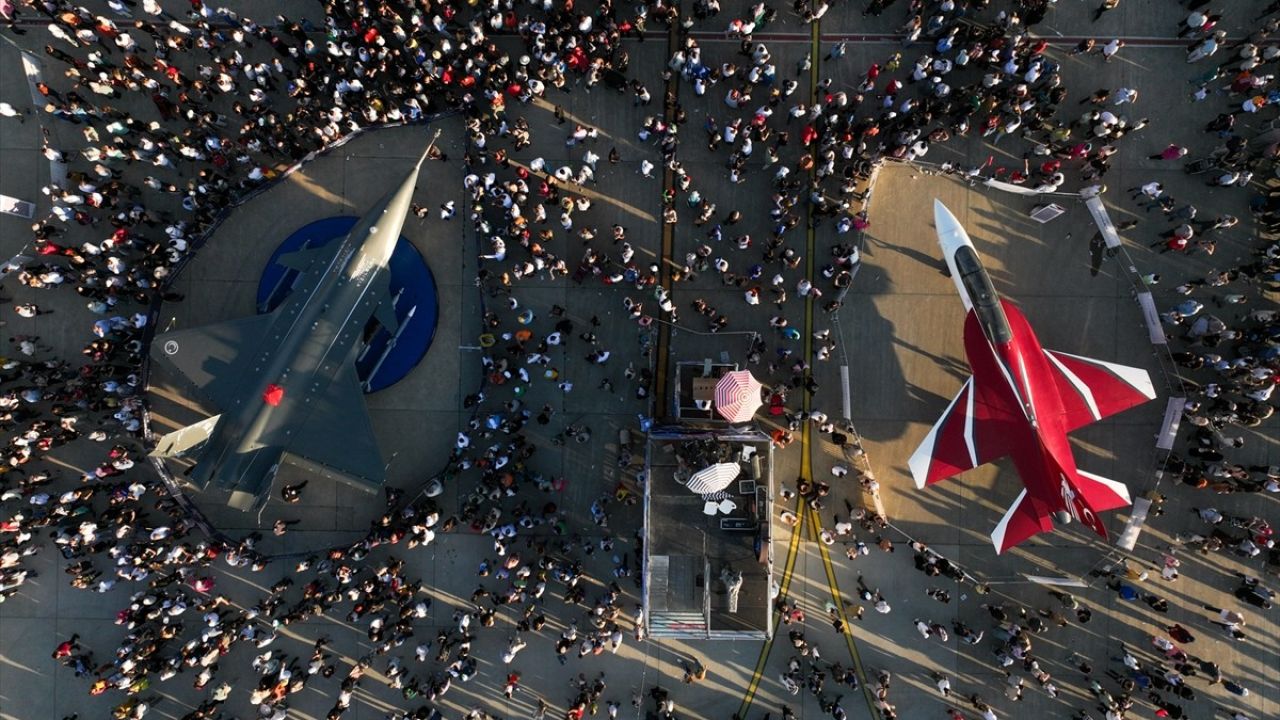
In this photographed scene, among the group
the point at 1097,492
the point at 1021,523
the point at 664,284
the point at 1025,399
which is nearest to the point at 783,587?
the point at 1021,523

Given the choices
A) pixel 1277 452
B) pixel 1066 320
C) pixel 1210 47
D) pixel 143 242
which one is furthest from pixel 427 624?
pixel 1210 47

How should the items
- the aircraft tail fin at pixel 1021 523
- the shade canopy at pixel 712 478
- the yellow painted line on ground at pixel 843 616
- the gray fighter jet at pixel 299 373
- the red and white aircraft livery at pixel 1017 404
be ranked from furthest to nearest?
the yellow painted line on ground at pixel 843 616 < the aircraft tail fin at pixel 1021 523 < the gray fighter jet at pixel 299 373 < the red and white aircraft livery at pixel 1017 404 < the shade canopy at pixel 712 478

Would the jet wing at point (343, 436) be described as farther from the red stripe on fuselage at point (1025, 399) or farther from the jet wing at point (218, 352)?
the red stripe on fuselage at point (1025, 399)

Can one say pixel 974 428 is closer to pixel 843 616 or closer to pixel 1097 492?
pixel 1097 492

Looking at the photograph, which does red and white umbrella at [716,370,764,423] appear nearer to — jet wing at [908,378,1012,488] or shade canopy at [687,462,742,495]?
shade canopy at [687,462,742,495]

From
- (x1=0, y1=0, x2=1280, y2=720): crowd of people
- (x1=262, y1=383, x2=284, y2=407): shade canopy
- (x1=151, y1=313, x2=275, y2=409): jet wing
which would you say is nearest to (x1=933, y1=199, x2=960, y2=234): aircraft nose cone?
(x1=0, y1=0, x2=1280, y2=720): crowd of people

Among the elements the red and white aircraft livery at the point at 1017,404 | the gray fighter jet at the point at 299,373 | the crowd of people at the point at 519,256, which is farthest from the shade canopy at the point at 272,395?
the red and white aircraft livery at the point at 1017,404
